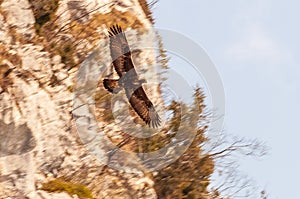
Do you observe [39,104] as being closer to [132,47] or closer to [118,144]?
[118,144]

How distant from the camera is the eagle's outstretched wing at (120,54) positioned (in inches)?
847

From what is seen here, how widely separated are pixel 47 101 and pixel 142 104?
246cm

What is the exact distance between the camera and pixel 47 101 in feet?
71.8

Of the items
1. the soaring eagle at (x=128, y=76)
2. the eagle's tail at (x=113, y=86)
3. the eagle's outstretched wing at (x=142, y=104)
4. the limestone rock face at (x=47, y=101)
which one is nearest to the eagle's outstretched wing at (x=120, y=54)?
the soaring eagle at (x=128, y=76)

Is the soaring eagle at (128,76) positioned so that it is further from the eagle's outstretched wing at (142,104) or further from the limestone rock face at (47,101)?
the limestone rock face at (47,101)

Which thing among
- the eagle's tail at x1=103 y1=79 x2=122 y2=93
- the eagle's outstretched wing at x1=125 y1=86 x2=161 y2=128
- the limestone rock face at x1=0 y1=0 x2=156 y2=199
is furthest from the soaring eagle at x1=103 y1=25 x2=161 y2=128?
the limestone rock face at x1=0 y1=0 x2=156 y2=199

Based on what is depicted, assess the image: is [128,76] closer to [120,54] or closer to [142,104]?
[120,54]

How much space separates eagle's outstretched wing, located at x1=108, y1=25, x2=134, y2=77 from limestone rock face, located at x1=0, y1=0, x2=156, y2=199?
2.04 meters

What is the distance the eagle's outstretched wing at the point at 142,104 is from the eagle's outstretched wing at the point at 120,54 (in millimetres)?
628

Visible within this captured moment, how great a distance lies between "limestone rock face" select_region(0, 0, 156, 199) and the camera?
19922mm

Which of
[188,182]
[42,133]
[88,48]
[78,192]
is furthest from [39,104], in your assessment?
[188,182]

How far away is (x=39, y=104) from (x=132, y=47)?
6.04m

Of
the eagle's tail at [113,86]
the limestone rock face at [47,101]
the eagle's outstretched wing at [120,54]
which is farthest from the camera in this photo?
the eagle's tail at [113,86]

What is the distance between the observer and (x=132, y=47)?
26.7 m
